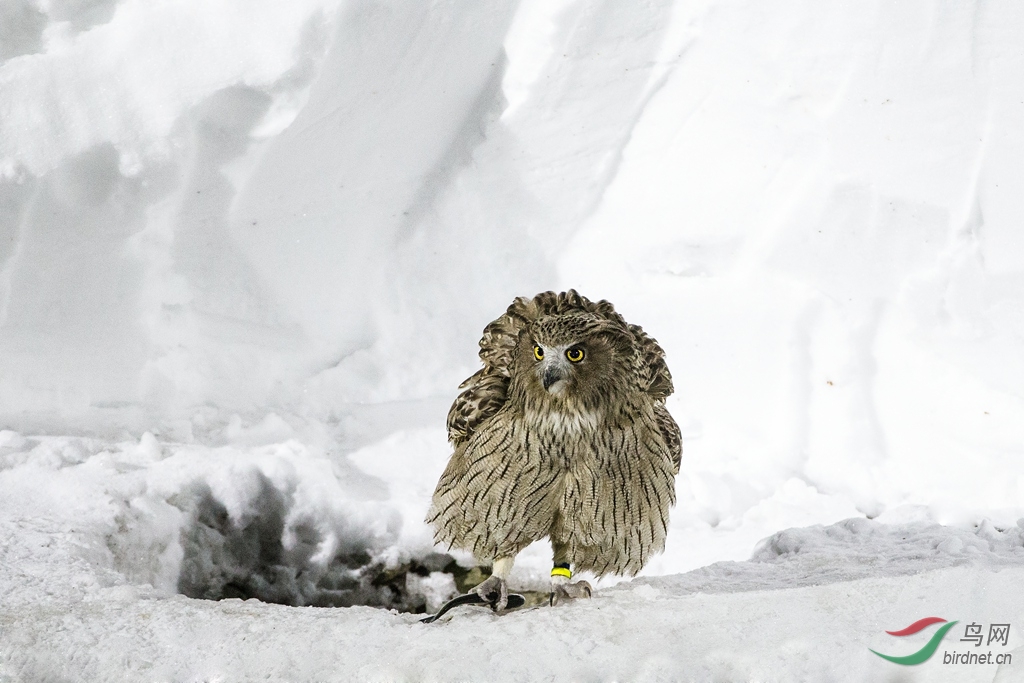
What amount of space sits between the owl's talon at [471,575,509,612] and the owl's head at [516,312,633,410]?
2.41ft

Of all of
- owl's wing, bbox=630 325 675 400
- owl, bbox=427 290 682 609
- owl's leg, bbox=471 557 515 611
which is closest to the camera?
owl, bbox=427 290 682 609

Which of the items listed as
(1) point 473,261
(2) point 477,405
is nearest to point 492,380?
(2) point 477,405

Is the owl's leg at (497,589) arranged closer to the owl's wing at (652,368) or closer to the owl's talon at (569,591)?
the owl's talon at (569,591)

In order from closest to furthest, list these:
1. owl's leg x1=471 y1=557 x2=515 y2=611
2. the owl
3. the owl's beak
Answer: the owl's beak, the owl, owl's leg x1=471 y1=557 x2=515 y2=611

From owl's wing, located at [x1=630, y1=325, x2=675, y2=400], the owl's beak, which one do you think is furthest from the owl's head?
owl's wing, located at [x1=630, y1=325, x2=675, y2=400]

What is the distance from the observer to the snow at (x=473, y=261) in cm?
361

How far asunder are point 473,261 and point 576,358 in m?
2.02

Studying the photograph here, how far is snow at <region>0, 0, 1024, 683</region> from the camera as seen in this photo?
361 cm

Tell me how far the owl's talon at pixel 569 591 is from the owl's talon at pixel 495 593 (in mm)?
156

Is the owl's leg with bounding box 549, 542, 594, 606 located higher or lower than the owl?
lower

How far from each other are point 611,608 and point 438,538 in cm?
65

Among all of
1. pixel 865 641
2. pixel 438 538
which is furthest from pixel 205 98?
pixel 865 641

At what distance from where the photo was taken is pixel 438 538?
3.17 metres

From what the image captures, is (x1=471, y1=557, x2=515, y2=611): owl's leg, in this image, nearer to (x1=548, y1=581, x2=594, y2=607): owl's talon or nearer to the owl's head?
(x1=548, y1=581, x2=594, y2=607): owl's talon
